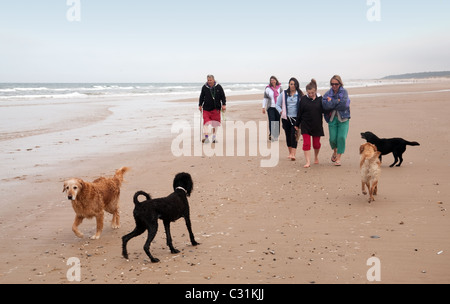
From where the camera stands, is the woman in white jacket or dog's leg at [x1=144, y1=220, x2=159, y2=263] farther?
the woman in white jacket

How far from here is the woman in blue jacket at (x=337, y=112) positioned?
9.21 m

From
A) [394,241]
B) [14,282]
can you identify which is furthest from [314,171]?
[14,282]

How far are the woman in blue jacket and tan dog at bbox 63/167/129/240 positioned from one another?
5.26 metres

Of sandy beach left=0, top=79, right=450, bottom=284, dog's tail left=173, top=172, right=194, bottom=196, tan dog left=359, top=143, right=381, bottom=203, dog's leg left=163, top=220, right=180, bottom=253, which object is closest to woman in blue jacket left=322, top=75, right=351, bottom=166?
sandy beach left=0, top=79, right=450, bottom=284

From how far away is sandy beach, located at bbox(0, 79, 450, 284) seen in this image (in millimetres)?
4371

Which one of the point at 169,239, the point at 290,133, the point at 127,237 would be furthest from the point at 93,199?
the point at 290,133

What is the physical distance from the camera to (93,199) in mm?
5777

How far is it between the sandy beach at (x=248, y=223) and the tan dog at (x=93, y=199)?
21 cm

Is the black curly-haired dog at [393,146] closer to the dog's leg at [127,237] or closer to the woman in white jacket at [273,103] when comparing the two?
the woman in white jacket at [273,103]

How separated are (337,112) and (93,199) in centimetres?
583

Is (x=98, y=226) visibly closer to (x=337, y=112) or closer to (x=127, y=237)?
(x=127, y=237)

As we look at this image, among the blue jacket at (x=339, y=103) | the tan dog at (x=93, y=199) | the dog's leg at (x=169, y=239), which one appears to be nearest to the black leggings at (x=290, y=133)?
the blue jacket at (x=339, y=103)

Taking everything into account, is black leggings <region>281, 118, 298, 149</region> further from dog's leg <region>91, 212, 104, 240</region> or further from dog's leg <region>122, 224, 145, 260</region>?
dog's leg <region>122, 224, 145, 260</region>
